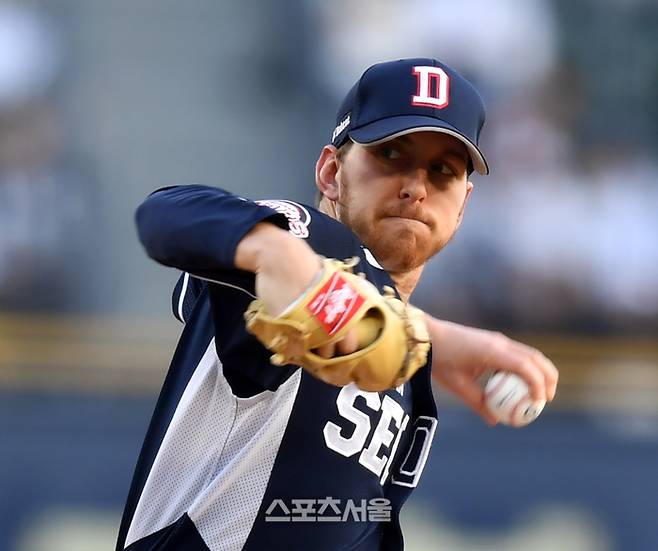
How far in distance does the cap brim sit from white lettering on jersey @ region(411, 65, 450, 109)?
4 centimetres

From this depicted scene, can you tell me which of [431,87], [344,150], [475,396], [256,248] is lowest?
[475,396]

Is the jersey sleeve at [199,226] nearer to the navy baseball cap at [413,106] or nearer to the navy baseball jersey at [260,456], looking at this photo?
the navy baseball jersey at [260,456]

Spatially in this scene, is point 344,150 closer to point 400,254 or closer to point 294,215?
point 400,254

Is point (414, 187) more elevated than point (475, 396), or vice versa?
point (414, 187)

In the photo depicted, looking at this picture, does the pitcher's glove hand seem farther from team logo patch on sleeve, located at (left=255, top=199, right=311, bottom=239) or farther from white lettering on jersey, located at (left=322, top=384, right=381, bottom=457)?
white lettering on jersey, located at (left=322, top=384, right=381, bottom=457)

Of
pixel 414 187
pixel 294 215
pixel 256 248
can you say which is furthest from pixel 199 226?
pixel 414 187

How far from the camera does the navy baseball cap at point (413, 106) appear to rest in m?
2.10

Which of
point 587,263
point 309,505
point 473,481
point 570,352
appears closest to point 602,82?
point 587,263

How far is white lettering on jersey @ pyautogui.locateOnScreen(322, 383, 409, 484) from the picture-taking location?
1.99m

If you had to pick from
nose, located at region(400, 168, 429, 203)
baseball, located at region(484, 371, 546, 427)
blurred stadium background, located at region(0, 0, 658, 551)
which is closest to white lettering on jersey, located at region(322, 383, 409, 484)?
baseball, located at region(484, 371, 546, 427)

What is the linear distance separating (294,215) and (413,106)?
0.53 m

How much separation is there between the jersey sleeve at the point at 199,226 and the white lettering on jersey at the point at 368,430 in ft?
1.58

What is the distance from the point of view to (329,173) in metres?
2.36

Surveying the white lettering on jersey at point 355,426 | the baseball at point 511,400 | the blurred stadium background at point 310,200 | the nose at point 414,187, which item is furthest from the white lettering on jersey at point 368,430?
the blurred stadium background at point 310,200
